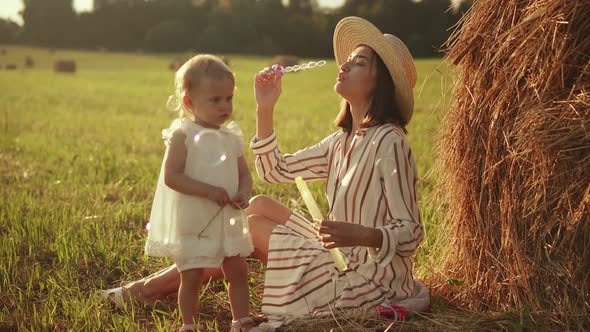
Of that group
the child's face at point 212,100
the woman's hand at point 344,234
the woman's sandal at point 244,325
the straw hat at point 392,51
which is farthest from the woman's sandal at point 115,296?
the straw hat at point 392,51

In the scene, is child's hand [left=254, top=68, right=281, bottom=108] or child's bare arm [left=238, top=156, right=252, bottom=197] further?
child's hand [left=254, top=68, right=281, bottom=108]

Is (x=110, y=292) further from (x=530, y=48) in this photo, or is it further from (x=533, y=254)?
(x=530, y=48)

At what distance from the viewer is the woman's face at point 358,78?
11.1 ft

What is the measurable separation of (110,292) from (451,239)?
176 cm

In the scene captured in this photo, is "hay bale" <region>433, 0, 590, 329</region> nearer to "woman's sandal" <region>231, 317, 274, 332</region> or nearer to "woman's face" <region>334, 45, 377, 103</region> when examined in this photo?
"woman's face" <region>334, 45, 377, 103</region>

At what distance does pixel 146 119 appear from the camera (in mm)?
12703

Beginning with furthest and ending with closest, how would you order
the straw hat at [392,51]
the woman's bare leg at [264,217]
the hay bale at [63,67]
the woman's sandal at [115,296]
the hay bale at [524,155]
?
1. the hay bale at [63,67]
2. the woman's bare leg at [264,217]
3. the woman's sandal at [115,296]
4. the straw hat at [392,51]
5. the hay bale at [524,155]

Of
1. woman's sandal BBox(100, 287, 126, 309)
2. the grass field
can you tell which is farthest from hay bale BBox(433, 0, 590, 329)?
woman's sandal BBox(100, 287, 126, 309)

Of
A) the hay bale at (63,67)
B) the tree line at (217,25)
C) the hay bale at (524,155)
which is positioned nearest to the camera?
the hay bale at (524,155)

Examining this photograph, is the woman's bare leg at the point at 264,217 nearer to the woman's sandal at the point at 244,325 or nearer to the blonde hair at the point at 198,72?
the woman's sandal at the point at 244,325

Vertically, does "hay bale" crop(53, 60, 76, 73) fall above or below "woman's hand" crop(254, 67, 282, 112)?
below

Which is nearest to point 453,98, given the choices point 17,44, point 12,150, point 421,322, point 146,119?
point 421,322

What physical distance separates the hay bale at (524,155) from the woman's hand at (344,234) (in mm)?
626

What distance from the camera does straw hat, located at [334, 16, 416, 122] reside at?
333 centimetres
